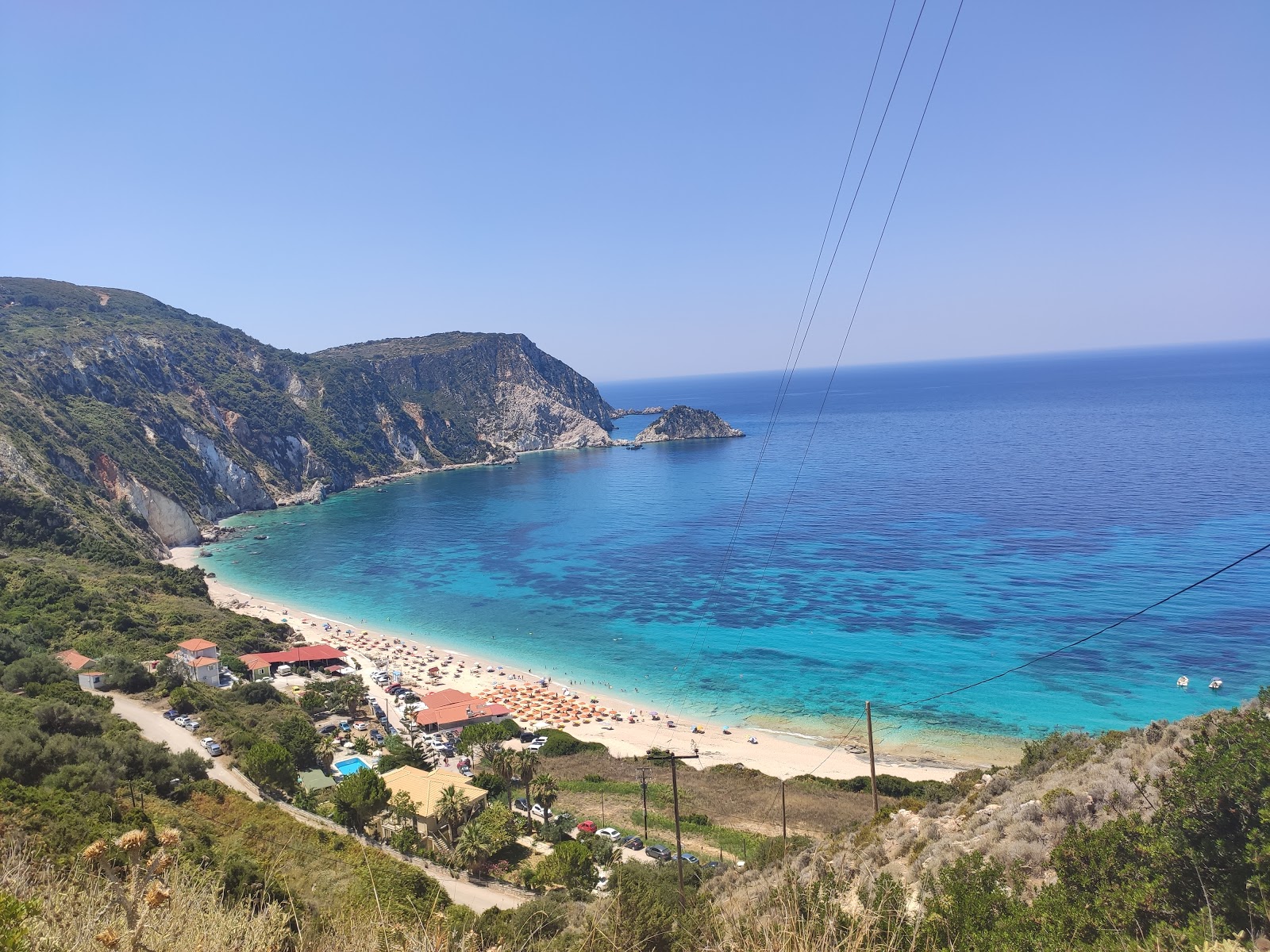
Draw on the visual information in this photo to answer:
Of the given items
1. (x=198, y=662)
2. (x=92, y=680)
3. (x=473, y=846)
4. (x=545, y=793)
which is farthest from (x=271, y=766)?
(x=198, y=662)

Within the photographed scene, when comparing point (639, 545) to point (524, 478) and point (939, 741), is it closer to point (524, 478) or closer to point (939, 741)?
point (939, 741)

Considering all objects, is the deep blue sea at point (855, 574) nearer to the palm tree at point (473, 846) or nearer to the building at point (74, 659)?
the palm tree at point (473, 846)

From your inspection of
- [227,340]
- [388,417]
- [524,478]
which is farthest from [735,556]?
[227,340]

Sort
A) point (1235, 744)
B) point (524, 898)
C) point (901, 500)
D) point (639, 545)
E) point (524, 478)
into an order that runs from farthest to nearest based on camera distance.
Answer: point (524, 478)
point (901, 500)
point (639, 545)
point (524, 898)
point (1235, 744)

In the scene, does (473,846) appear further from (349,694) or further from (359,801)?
(349,694)

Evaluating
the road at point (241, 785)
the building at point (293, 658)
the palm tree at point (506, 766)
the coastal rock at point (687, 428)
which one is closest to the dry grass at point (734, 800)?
the palm tree at point (506, 766)

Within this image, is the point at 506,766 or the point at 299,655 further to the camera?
the point at 299,655
